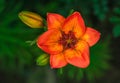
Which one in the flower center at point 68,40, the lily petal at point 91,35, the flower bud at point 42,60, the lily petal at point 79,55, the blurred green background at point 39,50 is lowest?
the blurred green background at point 39,50

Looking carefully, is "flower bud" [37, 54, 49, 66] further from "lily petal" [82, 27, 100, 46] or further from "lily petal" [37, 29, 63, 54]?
"lily petal" [82, 27, 100, 46]

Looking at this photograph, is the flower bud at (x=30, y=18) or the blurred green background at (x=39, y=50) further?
the blurred green background at (x=39, y=50)

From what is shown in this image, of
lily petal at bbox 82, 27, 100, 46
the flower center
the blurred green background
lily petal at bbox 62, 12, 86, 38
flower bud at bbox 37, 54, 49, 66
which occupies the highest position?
lily petal at bbox 62, 12, 86, 38

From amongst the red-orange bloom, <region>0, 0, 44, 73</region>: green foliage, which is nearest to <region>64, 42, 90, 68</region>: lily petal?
the red-orange bloom

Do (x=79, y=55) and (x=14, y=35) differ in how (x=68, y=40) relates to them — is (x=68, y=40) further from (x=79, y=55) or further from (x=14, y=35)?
(x=14, y=35)

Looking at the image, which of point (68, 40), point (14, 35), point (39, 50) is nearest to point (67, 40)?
point (68, 40)

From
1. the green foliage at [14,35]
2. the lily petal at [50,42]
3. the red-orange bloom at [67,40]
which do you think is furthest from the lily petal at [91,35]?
the green foliage at [14,35]

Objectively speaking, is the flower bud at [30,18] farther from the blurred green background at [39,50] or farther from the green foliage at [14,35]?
the green foliage at [14,35]

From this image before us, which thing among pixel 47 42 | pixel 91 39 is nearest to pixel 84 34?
pixel 91 39

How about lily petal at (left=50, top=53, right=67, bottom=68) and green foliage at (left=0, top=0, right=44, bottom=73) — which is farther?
green foliage at (left=0, top=0, right=44, bottom=73)
